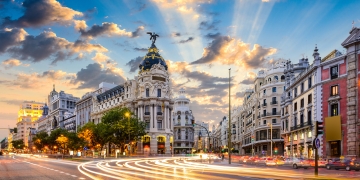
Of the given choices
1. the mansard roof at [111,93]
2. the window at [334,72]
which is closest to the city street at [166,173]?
the window at [334,72]

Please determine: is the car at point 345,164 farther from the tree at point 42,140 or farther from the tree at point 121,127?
the tree at point 42,140

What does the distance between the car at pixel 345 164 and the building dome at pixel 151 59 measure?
267ft

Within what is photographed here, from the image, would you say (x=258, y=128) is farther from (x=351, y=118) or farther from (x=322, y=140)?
(x=351, y=118)

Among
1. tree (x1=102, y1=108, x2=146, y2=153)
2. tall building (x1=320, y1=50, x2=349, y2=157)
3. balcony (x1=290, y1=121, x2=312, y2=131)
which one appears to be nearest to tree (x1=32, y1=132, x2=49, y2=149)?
tree (x1=102, y1=108, x2=146, y2=153)

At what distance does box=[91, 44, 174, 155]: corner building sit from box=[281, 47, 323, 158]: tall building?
44.9 m

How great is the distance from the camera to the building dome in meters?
117

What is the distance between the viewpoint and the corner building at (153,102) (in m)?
114

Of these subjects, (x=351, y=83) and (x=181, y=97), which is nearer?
(x=351, y=83)

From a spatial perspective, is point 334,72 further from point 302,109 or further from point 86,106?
point 86,106

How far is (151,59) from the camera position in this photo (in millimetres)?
118188

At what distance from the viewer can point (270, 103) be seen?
96.2 m

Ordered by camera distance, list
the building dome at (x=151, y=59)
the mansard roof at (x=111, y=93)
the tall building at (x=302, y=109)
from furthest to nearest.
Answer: the mansard roof at (x=111, y=93)
the building dome at (x=151, y=59)
the tall building at (x=302, y=109)

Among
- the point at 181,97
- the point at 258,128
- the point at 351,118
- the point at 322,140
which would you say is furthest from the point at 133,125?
the point at 181,97

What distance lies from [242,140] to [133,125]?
192 feet
